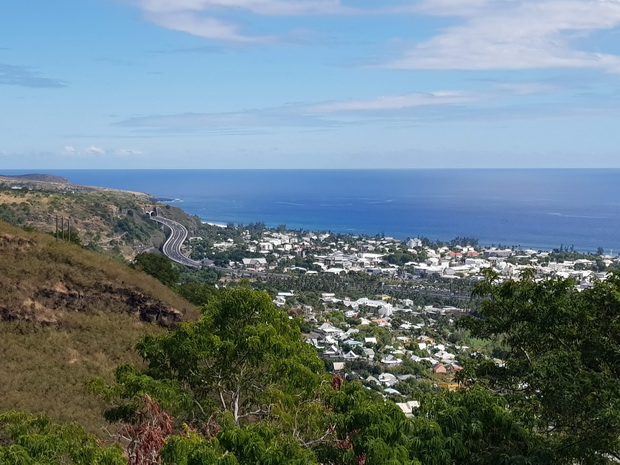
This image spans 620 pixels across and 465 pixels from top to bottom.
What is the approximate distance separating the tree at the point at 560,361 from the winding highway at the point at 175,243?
57890 mm

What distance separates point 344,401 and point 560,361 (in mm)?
2878

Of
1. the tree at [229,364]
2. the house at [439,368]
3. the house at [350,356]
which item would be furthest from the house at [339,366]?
the tree at [229,364]

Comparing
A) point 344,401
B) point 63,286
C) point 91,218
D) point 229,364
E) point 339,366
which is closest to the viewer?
point 344,401

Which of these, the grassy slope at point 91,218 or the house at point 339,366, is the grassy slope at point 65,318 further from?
the grassy slope at point 91,218

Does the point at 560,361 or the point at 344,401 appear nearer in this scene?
the point at 344,401

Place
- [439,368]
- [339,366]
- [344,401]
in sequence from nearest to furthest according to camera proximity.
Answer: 1. [344,401]
2. [339,366]
3. [439,368]

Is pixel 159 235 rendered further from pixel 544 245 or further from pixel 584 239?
pixel 584 239

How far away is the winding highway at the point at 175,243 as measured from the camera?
224 feet

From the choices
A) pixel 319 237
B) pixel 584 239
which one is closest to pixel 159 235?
pixel 319 237

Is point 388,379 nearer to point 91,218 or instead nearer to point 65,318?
point 65,318

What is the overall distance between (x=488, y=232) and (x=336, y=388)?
10606cm

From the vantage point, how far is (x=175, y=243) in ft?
263

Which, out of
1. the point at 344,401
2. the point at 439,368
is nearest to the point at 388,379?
the point at 439,368

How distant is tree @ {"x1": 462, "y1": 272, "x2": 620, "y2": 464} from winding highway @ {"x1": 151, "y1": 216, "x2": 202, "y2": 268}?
190 feet
